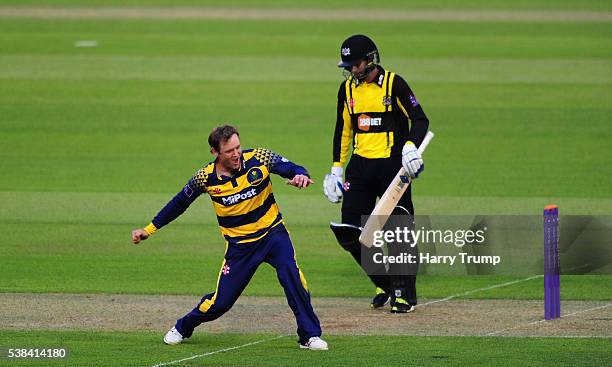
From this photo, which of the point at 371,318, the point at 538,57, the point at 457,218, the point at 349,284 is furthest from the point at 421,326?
the point at 538,57

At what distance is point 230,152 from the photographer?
30.8 feet

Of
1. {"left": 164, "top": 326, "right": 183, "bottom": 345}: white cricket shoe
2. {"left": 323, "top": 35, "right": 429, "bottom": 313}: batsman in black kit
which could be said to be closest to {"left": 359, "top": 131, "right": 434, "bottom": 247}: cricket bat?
{"left": 323, "top": 35, "right": 429, "bottom": 313}: batsman in black kit

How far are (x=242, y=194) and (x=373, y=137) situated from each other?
1775mm

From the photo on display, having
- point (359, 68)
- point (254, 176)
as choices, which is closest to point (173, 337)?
point (254, 176)

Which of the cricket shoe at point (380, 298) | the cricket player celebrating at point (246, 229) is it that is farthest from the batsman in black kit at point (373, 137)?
the cricket player celebrating at point (246, 229)

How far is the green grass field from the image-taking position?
1014 cm

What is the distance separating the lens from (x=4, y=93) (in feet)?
74.6

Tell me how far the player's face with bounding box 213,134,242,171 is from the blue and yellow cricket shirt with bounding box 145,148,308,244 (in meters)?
0.12

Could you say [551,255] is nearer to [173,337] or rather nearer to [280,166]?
[280,166]

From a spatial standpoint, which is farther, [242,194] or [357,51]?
[357,51]

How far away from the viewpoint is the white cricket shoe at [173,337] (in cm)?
980

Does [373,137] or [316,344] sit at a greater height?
[373,137]

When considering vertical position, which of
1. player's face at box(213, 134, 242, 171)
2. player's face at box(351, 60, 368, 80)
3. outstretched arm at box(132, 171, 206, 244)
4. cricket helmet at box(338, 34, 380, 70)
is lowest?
outstretched arm at box(132, 171, 206, 244)

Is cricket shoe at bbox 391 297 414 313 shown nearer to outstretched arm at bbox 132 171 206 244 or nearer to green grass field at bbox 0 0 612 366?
green grass field at bbox 0 0 612 366
